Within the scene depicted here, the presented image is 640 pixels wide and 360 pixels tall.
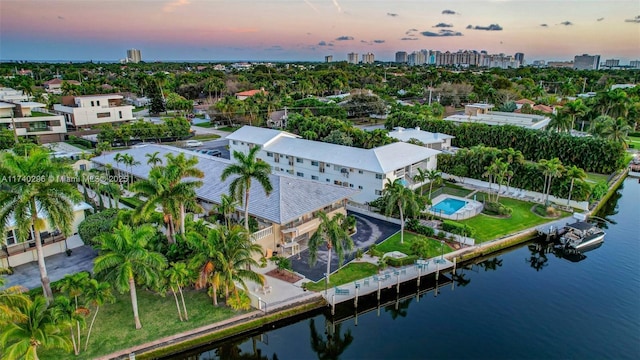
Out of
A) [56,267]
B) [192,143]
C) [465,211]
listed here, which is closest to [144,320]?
[56,267]

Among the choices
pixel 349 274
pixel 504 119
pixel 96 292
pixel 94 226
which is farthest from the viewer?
pixel 504 119

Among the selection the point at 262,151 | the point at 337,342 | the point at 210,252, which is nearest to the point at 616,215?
the point at 337,342

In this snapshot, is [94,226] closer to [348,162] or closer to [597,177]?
[348,162]

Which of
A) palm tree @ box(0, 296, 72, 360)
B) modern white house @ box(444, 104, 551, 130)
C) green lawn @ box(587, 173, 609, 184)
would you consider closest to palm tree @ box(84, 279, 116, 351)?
palm tree @ box(0, 296, 72, 360)

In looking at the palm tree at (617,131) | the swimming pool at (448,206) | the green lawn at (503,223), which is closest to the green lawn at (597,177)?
the palm tree at (617,131)

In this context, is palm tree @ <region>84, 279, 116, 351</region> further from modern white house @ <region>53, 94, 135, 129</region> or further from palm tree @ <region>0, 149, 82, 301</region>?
modern white house @ <region>53, 94, 135, 129</region>

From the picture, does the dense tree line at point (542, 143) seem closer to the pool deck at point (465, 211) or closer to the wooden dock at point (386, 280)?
the pool deck at point (465, 211)
